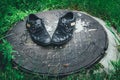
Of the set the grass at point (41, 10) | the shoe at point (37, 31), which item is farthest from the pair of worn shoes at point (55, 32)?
the grass at point (41, 10)

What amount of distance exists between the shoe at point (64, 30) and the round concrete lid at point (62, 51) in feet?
0.26

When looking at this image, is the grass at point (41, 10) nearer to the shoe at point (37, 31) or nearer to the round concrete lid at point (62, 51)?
the round concrete lid at point (62, 51)

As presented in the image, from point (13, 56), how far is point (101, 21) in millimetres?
1718

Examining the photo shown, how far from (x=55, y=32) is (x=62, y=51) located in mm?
328

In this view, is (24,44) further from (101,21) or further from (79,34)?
(101,21)

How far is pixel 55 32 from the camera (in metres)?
4.53

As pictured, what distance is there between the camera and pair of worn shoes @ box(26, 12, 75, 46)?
174 inches

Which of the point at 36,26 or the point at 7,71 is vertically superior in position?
the point at 36,26

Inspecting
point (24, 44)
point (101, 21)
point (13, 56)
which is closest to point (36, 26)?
point (24, 44)

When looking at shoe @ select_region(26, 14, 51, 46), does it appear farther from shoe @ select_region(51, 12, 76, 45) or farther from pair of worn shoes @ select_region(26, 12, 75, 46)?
shoe @ select_region(51, 12, 76, 45)

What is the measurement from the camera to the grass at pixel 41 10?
4.14 m

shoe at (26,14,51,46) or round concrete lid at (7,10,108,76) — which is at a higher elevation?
shoe at (26,14,51,46)

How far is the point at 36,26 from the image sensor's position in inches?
182

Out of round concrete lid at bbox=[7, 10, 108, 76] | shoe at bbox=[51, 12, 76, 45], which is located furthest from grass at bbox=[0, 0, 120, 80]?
shoe at bbox=[51, 12, 76, 45]
